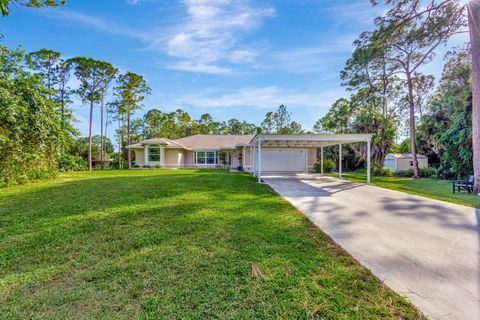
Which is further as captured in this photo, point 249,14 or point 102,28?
point 102,28

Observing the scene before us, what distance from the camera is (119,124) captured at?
3853cm

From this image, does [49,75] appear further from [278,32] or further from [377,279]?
[377,279]

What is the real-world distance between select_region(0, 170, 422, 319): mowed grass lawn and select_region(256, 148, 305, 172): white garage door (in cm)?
1438

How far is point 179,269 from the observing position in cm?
312

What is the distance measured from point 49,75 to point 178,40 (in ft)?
66.8

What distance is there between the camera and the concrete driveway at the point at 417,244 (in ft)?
8.44

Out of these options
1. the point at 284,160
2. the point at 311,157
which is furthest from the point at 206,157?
the point at 311,157

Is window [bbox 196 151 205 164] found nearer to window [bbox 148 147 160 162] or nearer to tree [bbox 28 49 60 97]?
window [bbox 148 147 160 162]

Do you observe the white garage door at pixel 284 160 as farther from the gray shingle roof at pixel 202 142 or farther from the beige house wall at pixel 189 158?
the beige house wall at pixel 189 158

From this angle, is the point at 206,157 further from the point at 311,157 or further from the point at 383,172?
the point at 383,172

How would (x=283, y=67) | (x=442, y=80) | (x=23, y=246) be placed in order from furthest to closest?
(x=442, y=80) → (x=283, y=67) → (x=23, y=246)

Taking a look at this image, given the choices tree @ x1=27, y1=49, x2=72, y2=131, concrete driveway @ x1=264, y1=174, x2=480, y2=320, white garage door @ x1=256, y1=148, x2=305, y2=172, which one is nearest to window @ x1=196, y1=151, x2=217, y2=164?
white garage door @ x1=256, y1=148, x2=305, y2=172

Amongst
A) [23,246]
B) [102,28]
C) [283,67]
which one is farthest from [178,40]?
[23,246]

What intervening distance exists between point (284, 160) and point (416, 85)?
55.9 ft
